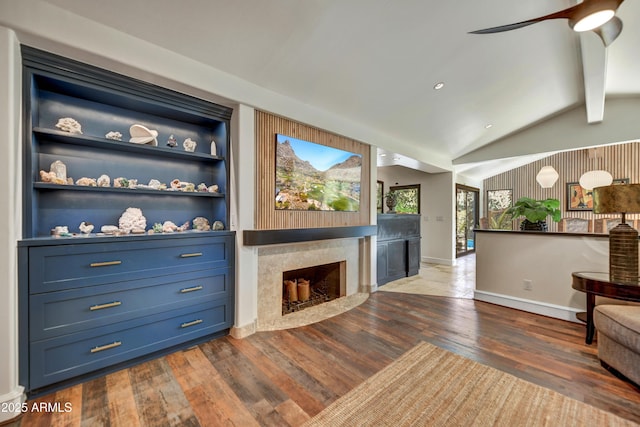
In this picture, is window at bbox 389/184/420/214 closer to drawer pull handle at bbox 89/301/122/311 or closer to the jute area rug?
the jute area rug

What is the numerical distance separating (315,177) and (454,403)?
260cm

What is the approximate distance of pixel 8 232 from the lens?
1613 mm

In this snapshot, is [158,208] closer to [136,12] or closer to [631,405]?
[136,12]

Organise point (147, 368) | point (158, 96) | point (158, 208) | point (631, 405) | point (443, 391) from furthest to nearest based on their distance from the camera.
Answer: point (158, 208) → point (158, 96) → point (147, 368) → point (443, 391) → point (631, 405)

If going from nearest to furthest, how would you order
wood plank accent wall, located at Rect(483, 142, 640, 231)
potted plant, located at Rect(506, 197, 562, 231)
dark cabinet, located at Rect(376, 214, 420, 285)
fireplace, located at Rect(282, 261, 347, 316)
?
potted plant, located at Rect(506, 197, 562, 231), fireplace, located at Rect(282, 261, 347, 316), dark cabinet, located at Rect(376, 214, 420, 285), wood plank accent wall, located at Rect(483, 142, 640, 231)

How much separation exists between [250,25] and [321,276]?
337 centimetres

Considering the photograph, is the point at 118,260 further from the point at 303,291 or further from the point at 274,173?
the point at 303,291

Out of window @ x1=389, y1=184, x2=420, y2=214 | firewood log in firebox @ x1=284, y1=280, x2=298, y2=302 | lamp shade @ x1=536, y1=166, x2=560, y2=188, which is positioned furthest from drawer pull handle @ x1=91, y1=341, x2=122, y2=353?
window @ x1=389, y1=184, x2=420, y2=214

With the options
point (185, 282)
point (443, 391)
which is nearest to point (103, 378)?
point (185, 282)

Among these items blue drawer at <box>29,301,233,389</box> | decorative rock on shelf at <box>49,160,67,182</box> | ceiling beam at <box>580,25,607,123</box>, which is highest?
ceiling beam at <box>580,25,607,123</box>

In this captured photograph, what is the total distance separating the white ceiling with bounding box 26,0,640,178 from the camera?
200 cm

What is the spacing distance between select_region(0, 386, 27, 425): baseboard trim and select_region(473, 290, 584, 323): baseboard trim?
188 inches

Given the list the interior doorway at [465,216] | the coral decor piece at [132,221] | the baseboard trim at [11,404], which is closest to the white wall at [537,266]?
the interior doorway at [465,216]

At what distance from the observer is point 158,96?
2289 mm
